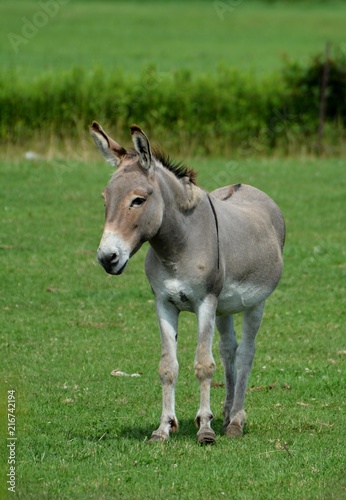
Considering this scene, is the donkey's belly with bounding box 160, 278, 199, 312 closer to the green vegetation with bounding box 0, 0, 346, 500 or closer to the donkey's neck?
the donkey's neck

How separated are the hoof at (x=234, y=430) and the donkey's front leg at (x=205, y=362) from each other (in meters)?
0.48

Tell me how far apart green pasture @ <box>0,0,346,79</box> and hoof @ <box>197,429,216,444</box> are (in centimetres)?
3108

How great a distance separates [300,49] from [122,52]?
8662 mm

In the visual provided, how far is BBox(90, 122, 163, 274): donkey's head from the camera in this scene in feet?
24.6

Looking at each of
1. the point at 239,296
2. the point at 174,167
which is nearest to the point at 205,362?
the point at 239,296

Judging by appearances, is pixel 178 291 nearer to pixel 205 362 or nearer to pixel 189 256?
pixel 189 256

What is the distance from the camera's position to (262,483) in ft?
24.1

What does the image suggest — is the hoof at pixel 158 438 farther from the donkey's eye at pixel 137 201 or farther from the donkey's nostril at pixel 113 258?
the donkey's eye at pixel 137 201

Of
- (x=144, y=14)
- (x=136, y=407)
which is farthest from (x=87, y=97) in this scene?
(x=144, y=14)

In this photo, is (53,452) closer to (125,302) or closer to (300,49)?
(125,302)

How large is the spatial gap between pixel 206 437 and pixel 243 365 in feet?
3.58

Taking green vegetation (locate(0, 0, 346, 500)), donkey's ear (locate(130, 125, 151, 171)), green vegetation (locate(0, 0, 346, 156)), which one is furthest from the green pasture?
donkey's ear (locate(130, 125, 151, 171))

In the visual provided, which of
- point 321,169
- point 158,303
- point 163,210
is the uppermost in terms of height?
point 163,210

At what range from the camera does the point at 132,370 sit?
1116 cm
